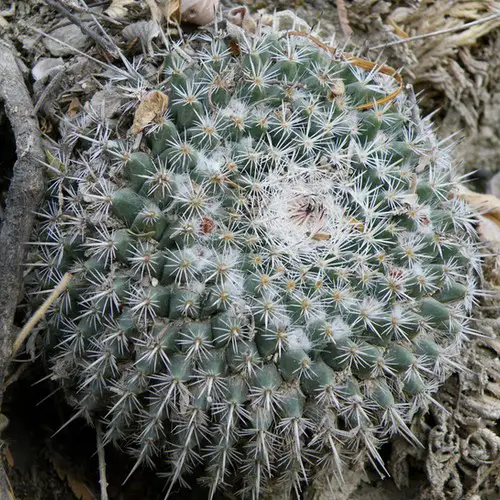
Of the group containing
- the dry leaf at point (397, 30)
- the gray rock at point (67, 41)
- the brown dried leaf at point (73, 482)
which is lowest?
the brown dried leaf at point (73, 482)

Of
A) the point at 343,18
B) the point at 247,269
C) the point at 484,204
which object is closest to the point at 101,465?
the point at 247,269

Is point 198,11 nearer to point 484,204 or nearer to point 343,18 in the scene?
point 343,18

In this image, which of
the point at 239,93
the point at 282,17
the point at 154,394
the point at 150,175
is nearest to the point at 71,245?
the point at 150,175

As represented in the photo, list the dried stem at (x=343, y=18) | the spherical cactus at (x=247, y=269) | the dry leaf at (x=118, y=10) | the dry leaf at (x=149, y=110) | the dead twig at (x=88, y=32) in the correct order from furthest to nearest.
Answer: the dried stem at (x=343, y=18) < the dry leaf at (x=118, y=10) < the dead twig at (x=88, y=32) < the dry leaf at (x=149, y=110) < the spherical cactus at (x=247, y=269)

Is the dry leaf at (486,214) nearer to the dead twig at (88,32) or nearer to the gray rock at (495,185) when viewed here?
the gray rock at (495,185)

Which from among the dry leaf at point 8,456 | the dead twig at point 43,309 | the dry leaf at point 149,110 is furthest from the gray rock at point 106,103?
the dry leaf at point 8,456
